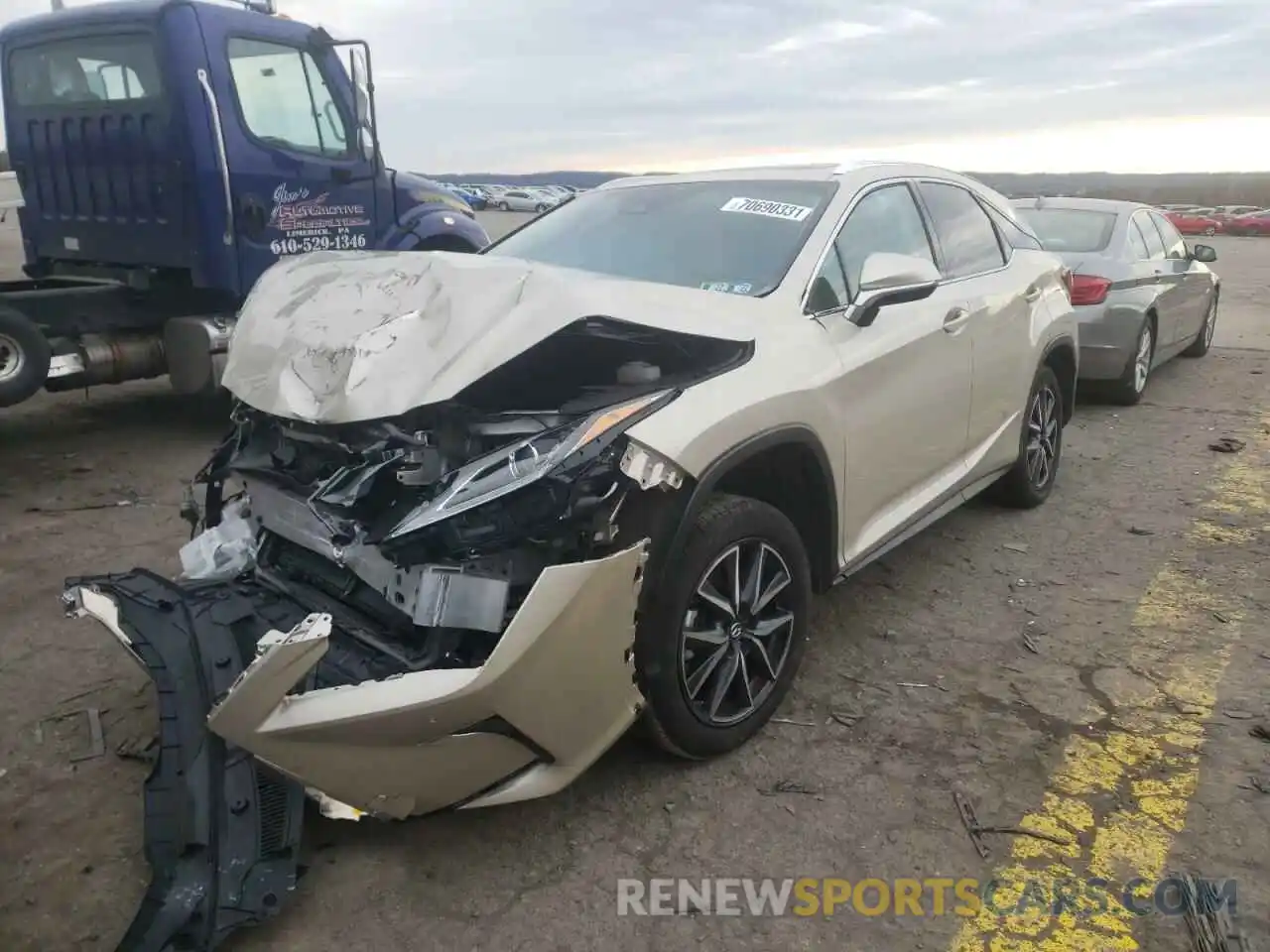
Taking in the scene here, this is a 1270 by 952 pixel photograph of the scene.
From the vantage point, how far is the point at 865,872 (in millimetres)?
2732

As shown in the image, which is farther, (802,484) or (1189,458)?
(1189,458)

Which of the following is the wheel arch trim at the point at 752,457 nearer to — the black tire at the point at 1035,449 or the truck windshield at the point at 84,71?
the black tire at the point at 1035,449

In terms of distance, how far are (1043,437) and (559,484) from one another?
→ 3.82 metres

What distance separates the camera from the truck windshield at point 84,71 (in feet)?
20.2

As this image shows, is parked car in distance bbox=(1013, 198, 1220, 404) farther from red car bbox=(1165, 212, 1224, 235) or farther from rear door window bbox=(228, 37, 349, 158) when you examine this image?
red car bbox=(1165, 212, 1224, 235)

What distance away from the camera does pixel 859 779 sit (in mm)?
3143

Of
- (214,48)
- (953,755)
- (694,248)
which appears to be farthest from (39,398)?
(953,755)

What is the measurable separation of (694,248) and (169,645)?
7.48 feet

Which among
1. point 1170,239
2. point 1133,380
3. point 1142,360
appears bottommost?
point 1133,380

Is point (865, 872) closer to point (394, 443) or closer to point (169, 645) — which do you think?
point (394, 443)

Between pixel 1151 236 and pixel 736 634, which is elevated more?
pixel 1151 236

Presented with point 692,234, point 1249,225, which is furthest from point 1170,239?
point 1249,225

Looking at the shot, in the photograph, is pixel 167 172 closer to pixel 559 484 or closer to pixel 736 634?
pixel 559 484

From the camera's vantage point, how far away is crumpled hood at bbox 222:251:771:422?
293 cm
